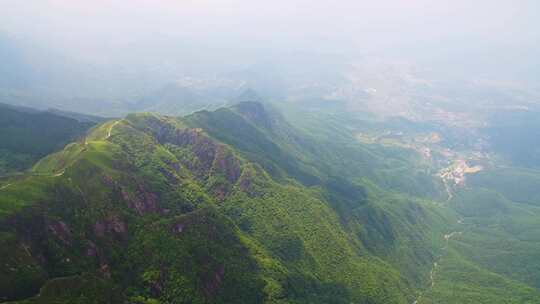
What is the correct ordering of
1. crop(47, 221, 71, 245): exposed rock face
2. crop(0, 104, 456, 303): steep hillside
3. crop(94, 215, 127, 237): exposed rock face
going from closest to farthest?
crop(0, 104, 456, 303): steep hillside → crop(47, 221, 71, 245): exposed rock face → crop(94, 215, 127, 237): exposed rock face

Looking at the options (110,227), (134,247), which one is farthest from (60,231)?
(134,247)

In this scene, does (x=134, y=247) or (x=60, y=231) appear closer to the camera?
(x=60, y=231)

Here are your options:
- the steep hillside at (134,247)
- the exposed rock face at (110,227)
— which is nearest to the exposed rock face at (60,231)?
the steep hillside at (134,247)

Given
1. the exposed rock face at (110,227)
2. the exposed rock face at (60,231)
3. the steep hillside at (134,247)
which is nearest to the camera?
the steep hillside at (134,247)

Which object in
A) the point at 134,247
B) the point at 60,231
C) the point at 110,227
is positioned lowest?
the point at 134,247

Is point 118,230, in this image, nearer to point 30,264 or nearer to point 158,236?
point 158,236

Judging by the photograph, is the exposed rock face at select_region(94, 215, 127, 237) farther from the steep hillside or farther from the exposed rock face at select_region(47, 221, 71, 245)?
the exposed rock face at select_region(47, 221, 71, 245)

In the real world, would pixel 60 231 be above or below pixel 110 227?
above

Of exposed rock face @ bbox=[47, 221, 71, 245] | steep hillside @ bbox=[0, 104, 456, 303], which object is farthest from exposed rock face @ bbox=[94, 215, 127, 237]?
exposed rock face @ bbox=[47, 221, 71, 245]

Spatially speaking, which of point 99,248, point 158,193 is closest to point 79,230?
point 99,248

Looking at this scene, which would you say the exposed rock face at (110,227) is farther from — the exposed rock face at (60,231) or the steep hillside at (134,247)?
the exposed rock face at (60,231)

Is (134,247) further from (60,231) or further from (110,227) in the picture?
(60,231)
